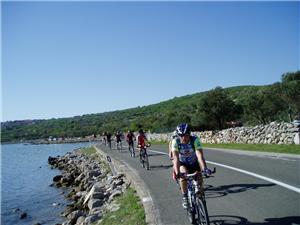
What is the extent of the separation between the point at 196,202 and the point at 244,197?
3.24m

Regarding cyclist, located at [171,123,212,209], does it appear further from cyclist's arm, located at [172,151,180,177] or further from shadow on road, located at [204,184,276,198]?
shadow on road, located at [204,184,276,198]

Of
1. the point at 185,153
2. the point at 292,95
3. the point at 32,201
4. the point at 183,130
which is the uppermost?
the point at 292,95

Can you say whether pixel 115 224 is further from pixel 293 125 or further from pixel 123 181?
pixel 293 125

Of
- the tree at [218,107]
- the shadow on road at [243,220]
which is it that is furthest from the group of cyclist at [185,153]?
the tree at [218,107]

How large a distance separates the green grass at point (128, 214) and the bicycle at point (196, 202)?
55.5 inches

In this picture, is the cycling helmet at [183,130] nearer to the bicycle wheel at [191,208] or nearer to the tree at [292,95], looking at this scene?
the bicycle wheel at [191,208]

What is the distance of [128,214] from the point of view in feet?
34.6

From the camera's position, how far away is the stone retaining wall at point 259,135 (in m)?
24.5

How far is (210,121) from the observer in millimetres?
51875

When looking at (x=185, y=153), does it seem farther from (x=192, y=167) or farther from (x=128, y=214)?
(x=128, y=214)

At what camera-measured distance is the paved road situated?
841 cm

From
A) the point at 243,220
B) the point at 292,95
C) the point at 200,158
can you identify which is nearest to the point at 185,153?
the point at 200,158

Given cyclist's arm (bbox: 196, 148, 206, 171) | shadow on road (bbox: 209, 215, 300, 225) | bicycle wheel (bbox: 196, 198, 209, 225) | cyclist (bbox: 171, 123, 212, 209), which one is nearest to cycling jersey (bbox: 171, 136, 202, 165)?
cyclist (bbox: 171, 123, 212, 209)

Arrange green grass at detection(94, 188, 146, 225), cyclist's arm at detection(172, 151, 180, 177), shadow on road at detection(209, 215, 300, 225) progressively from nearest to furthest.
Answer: shadow on road at detection(209, 215, 300, 225)
cyclist's arm at detection(172, 151, 180, 177)
green grass at detection(94, 188, 146, 225)
